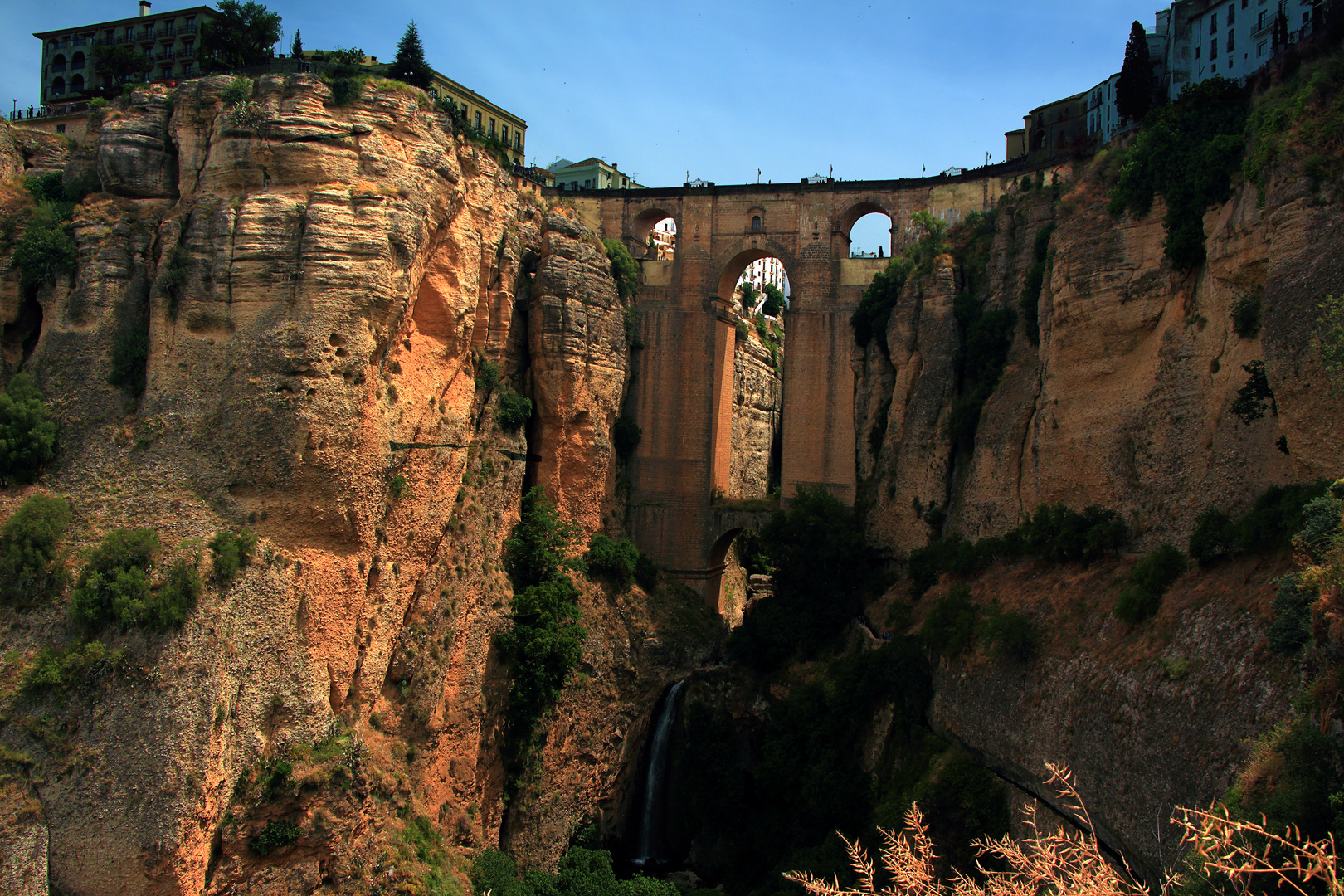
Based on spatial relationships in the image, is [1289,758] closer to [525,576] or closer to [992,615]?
[992,615]

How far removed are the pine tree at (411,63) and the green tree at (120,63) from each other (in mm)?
11379

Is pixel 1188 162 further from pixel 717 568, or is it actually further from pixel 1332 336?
pixel 717 568

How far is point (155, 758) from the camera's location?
1770 cm

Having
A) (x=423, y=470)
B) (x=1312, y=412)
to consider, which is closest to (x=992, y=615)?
(x=1312, y=412)

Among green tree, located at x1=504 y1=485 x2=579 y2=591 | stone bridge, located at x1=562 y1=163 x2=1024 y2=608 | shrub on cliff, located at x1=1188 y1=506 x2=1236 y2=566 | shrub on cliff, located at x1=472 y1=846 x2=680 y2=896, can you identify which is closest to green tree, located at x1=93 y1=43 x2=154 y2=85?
stone bridge, located at x1=562 y1=163 x2=1024 y2=608

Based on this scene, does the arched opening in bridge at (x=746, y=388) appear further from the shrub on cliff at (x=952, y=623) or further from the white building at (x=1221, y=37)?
the white building at (x=1221, y=37)

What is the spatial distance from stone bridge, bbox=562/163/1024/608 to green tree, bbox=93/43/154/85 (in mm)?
18074

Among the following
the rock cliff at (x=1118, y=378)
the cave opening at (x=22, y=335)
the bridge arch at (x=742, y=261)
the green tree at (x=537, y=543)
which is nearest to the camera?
the rock cliff at (x=1118, y=378)

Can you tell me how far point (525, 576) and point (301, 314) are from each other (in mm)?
11009

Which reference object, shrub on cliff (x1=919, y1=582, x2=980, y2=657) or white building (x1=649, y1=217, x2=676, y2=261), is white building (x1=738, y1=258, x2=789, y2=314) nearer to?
white building (x1=649, y1=217, x2=676, y2=261)

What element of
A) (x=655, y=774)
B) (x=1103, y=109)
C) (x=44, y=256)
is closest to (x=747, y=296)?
(x=1103, y=109)

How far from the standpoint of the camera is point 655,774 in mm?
30734

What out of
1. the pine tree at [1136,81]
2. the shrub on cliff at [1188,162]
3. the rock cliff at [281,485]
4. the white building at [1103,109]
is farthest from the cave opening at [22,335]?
the white building at [1103,109]

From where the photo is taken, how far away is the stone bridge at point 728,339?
112 ft
